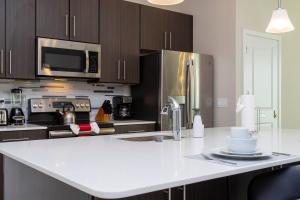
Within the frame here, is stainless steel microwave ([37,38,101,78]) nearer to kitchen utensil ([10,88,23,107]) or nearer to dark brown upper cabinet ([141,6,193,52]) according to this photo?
kitchen utensil ([10,88,23,107])

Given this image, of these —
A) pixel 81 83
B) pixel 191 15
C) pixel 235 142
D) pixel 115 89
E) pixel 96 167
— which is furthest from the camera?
pixel 191 15

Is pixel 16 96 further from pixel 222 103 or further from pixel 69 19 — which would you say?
pixel 222 103

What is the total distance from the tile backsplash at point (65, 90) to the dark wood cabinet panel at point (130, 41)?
37 centimetres

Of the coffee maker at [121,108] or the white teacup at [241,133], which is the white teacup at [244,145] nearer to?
the white teacup at [241,133]

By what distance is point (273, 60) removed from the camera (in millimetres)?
4918

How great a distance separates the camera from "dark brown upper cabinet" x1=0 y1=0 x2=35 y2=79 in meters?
3.30

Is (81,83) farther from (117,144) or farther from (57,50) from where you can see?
(117,144)

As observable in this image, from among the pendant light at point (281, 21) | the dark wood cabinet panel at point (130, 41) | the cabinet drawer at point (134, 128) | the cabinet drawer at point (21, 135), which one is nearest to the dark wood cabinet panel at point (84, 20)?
the dark wood cabinet panel at point (130, 41)

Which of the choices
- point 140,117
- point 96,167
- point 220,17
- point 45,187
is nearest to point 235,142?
point 96,167

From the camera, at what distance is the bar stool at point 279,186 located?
59.9 inches

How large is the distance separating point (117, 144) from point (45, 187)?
1.39 feet

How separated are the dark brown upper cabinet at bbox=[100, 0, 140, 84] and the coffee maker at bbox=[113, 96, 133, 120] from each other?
34 centimetres

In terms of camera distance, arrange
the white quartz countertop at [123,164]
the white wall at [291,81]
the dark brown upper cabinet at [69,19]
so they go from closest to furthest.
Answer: the white quartz countertop at [123,164] < the dark brown upper cabinet at [69,19] < the white wall at [291,81]

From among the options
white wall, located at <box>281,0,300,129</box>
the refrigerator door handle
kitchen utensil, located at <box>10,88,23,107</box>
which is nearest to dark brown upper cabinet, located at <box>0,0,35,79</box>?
kitchen utensil, located at <box>10,88,23,107</box>
